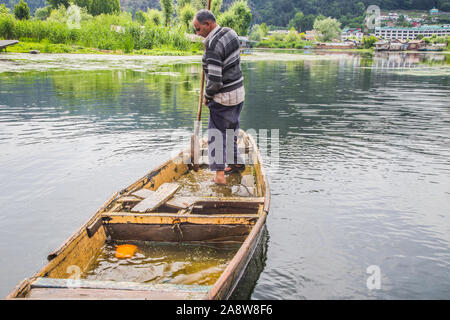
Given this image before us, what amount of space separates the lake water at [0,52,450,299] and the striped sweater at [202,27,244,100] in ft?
7.44

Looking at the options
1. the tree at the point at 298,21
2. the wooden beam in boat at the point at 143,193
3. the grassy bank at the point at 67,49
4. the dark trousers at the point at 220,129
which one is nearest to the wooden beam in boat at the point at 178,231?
the wooden beam in boat at the point at 143,193

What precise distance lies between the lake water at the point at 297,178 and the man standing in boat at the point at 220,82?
1.47 meters

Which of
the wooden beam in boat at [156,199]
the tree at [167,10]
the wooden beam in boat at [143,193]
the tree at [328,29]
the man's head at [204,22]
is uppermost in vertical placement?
the tree at [328,29]

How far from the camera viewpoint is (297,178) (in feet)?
24.7

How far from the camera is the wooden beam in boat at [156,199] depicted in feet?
15.4

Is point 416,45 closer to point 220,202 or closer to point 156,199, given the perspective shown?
point 220,202

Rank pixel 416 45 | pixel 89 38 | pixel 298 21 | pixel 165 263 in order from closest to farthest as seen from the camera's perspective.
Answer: pixel 165 263 → pixel 89 38 → pixel 416 45 → pixel 298 21

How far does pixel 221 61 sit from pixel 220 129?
106cm

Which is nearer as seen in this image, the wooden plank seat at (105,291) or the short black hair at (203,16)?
the wooden plank seat at (105,291)

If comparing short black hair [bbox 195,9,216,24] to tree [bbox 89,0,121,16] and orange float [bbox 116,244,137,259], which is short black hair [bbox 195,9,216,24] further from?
tree [bbox 89,0,121,16]

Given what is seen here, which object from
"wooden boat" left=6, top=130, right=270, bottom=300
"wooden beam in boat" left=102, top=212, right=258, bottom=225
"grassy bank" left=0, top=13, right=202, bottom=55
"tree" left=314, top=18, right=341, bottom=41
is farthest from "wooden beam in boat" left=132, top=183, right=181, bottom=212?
"tree" left=314, top=18, right=341, bottom=41

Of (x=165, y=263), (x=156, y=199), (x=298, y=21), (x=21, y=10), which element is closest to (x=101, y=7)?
(x=21, y=10)

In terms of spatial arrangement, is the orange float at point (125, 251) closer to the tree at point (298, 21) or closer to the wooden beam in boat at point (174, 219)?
the wooden beam in boat at point (174, 219)

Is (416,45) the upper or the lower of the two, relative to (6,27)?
upper
